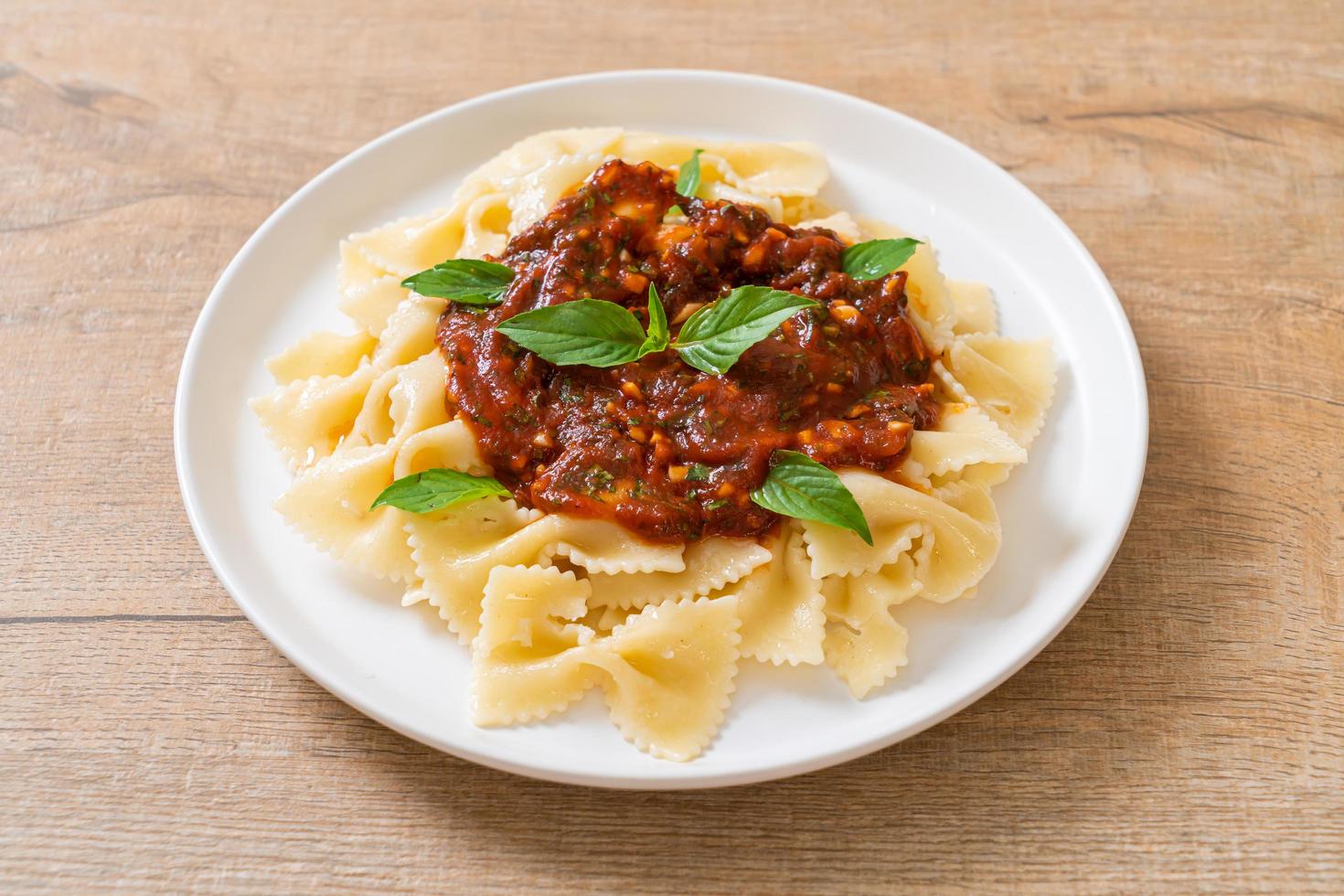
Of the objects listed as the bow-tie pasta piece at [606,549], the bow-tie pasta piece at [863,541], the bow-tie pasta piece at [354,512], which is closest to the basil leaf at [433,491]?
the bow-tie pasta piece at [354,512]

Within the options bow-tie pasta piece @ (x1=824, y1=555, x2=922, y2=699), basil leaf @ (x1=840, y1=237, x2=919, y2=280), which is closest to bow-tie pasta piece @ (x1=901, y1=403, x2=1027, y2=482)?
bow-tie pasta piece @ (x1=824, y1=555, x2=922, y2=699)

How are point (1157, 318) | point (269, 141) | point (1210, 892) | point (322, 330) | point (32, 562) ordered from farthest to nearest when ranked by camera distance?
point (269, 141)
point (1157, 318)
point (322, 330)
point (32, 562)
point (1210, 892)

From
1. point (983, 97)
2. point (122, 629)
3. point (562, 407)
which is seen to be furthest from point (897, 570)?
point (983, 97)

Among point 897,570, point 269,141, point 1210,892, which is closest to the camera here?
point 1210,892

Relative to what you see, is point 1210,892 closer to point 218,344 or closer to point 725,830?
point 725,830

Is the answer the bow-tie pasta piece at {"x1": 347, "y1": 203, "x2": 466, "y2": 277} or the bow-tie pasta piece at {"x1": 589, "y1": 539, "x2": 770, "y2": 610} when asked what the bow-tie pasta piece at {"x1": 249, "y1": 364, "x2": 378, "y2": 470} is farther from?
the bow-tie pasta piece at {"x1": 589, "y1": 539, "x2": 770, "y2": 610}

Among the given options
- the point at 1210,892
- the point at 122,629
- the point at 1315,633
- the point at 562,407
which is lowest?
the point at 122,629
